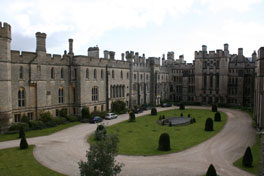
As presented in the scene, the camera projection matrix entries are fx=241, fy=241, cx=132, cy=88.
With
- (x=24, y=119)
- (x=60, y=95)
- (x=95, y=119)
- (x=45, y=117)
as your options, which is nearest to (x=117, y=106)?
(x=95, y=119)

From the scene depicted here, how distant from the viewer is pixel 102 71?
1932 inches

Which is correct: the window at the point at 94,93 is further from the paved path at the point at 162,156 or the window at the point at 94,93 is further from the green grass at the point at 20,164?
the green grass at the point at 20,164

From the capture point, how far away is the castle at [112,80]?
113 feet

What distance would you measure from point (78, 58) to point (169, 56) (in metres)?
41.0

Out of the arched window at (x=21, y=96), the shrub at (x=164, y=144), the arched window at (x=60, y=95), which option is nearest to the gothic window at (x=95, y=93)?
the arched window at (x=60, y=95)

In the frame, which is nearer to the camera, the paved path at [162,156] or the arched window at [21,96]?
the paved path at [162,156]

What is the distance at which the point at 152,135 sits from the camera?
32000 mm

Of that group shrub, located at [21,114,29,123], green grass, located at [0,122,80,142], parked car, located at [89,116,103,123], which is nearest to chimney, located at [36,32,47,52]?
shrub, located at [21,114,29,123]

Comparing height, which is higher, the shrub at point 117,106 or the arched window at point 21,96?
the arched window at point 21,96

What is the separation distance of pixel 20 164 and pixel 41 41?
72.9 ft

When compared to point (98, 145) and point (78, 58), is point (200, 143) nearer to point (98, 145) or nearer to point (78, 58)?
point (98, 145)

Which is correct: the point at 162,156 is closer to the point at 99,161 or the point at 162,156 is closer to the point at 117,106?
the point at 99,161

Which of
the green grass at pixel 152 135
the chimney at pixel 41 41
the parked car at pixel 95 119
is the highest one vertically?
the chimney at pixel 41 41

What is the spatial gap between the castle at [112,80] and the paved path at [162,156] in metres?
6.32
